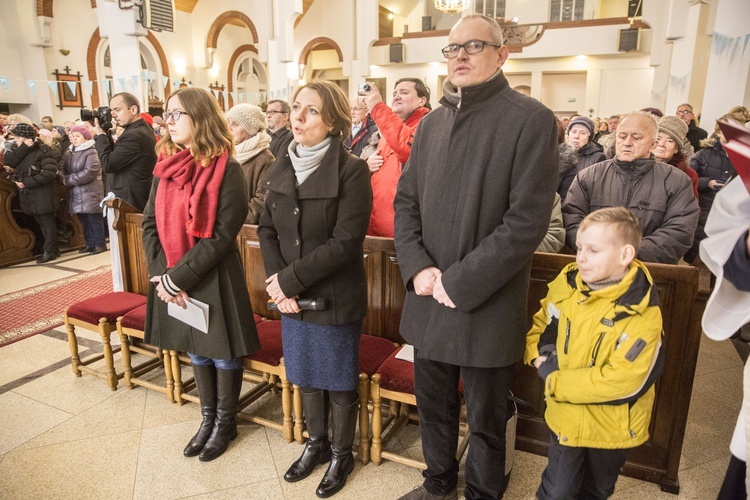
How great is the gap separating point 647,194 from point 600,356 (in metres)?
1.08

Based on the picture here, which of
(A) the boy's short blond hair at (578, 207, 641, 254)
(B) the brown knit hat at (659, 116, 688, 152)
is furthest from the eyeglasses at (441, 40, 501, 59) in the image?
(B) the brown knit hat at (659, 116, 688, 152)

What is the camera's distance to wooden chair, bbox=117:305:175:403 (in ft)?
8.82

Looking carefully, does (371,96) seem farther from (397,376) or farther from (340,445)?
(340,445)

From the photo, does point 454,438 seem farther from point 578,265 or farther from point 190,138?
point 190,138

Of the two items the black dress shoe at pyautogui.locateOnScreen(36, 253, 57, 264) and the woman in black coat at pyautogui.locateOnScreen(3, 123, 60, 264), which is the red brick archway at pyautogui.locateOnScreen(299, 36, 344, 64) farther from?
the black dress shoe at pyautogui.locateOnScreen(36, 253, 57, 264)

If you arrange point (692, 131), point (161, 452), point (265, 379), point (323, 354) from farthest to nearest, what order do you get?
point (692, 131)
point (265, 379)
point (161, 452)
point (323, 354)

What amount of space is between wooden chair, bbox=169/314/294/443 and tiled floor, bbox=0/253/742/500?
69 millimetres

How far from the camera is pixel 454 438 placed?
1.87 meters

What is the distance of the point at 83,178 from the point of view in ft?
18.8

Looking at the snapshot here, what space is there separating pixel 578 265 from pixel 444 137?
0.58 m

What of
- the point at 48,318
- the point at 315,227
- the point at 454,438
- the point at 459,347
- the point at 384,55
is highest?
the point at 384,55

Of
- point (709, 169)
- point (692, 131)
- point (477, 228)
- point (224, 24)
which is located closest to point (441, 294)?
point (477, 228)

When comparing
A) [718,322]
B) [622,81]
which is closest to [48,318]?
[718,322]

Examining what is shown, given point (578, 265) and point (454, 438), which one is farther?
point (454, 438)
